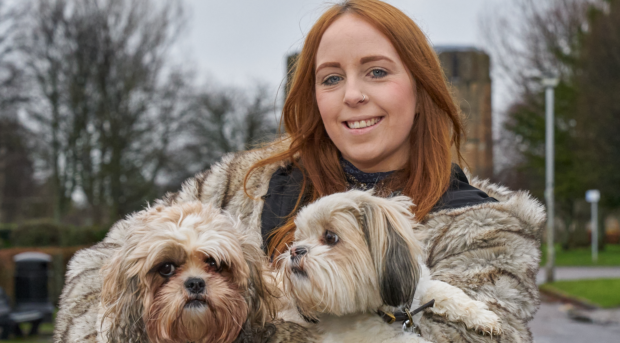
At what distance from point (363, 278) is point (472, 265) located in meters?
0.42

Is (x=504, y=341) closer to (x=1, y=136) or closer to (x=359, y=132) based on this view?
(x=359, y=132)

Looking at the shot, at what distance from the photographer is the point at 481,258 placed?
2.22 metres

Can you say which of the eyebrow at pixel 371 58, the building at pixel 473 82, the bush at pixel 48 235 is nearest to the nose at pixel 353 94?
the eyebrow at pixel 371 58

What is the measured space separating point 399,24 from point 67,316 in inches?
75.0

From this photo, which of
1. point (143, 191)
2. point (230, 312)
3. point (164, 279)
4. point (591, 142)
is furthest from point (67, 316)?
point (591, 142)

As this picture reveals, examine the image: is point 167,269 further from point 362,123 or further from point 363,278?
point 362,123

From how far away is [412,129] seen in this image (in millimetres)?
2885

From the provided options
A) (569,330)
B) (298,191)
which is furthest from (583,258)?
(298,191)

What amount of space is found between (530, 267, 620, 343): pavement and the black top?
→ 32.9ft

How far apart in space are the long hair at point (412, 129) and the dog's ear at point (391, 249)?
0.30m

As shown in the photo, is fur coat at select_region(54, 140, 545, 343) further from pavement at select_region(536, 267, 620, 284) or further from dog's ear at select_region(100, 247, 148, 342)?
pavement at select_region(536, 267, 620, 284)

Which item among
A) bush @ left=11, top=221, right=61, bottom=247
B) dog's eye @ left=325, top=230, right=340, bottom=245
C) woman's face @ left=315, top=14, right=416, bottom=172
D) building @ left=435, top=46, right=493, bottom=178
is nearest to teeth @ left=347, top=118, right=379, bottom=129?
woman's face @ left=315, top=14, right=416, bottom=172

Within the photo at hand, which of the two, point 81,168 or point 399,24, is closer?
point 399,24

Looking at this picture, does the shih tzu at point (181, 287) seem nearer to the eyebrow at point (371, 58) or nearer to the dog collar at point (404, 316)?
the dog collar at point (404, 316)
